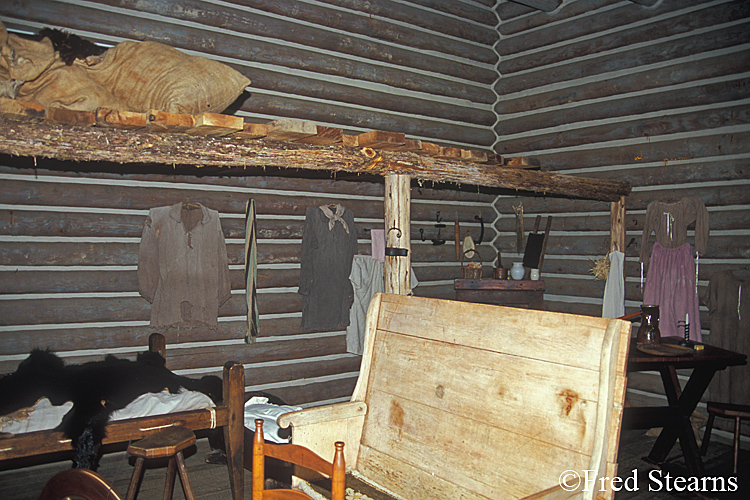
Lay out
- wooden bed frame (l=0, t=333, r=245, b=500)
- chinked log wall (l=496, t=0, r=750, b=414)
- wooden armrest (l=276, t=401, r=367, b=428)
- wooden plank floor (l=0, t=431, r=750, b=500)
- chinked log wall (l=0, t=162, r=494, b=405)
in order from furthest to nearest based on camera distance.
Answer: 1. chinked log wall (l=496, t=0, r=750, b=414)
2. chinked log wall (l=0, t=162, r=494, b=405)
3. wooden plank floor (l=0, t=431, r=750, b=500)
4. wooden bed frame (l=0, t=333, r=245, b=500)
5. wooden armrest (l=276, t=401, r=367, b=428)

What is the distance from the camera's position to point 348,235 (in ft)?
20.9

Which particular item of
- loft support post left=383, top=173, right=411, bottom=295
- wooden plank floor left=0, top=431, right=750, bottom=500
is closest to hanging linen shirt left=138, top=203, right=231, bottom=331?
wooden plank floor left=0, top=431, right=750, bottom=500

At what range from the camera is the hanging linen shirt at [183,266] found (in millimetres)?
5281

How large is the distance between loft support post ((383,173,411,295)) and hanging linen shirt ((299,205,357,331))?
5.31 ft

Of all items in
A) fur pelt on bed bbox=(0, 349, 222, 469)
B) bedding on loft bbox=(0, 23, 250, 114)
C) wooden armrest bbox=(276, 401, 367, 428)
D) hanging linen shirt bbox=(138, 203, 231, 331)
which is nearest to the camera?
wooden armrest bbox=(276, 401, 367, 428)

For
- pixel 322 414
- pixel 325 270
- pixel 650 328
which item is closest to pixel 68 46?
pixel 322 414

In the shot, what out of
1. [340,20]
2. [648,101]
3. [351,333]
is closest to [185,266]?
[351,333]

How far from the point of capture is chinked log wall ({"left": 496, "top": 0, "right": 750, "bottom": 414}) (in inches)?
229

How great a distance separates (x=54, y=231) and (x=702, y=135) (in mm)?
6546

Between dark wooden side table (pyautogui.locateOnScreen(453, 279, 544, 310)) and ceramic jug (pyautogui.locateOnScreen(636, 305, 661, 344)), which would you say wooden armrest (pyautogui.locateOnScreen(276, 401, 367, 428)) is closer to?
ceramic jug (pyautogui.locateOnScreen(636, 305, 661, 344))

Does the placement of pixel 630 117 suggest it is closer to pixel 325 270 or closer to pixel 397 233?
pixel 397 233

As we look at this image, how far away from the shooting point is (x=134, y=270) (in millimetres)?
5398

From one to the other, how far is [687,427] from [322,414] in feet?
11.5

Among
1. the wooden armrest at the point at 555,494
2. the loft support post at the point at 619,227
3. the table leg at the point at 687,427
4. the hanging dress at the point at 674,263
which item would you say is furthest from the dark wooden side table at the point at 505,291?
the wooden armrest at the point at 555,494
